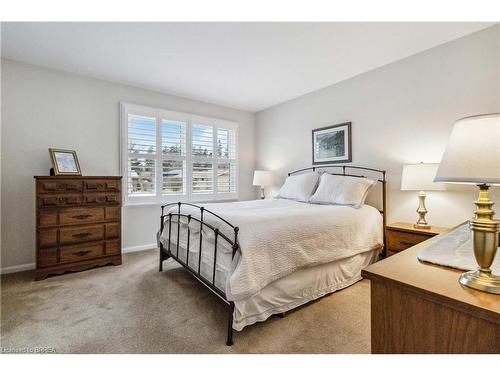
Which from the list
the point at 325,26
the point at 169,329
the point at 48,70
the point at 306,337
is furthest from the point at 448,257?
the point at 48,70

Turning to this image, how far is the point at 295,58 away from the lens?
2.83m

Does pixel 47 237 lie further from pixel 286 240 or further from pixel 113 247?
pixel 286 240

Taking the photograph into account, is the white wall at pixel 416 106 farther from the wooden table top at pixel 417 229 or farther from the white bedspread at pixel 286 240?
the white bedspread at pixel 286 240

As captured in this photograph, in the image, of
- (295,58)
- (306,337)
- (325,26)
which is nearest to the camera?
(306,337)

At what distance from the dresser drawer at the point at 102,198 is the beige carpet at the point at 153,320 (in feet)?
2.95

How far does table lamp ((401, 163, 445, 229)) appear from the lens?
92.7 inches

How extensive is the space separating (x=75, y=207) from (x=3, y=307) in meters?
1.10

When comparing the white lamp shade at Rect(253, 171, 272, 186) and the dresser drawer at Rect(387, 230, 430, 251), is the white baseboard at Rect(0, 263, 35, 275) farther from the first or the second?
the dresser drawer at Rect(387, 230, 430, 251)

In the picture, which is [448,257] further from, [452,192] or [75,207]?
[75,207]

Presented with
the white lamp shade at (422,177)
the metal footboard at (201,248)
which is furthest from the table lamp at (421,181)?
the metal footboard at (201,248)

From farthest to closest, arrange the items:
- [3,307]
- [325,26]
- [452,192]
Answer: [452,192] → [325,26] → [3,307]

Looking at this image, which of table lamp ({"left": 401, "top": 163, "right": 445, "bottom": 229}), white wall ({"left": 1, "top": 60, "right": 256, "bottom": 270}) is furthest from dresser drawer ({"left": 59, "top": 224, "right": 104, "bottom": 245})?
table lamp ({"left": 401, "top": 163, "right": 445, "bottom": 229})

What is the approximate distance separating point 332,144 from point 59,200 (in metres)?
3.59

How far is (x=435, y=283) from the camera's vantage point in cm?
83
